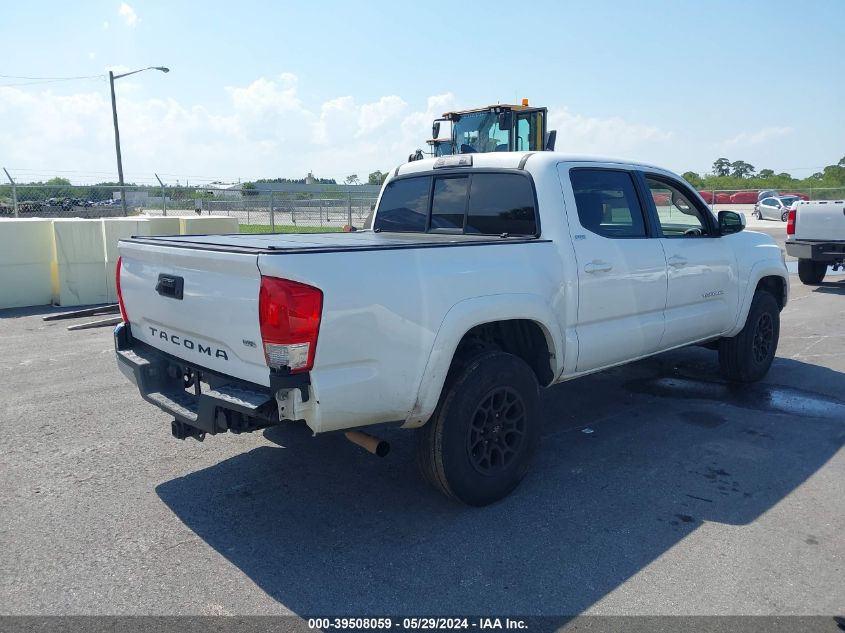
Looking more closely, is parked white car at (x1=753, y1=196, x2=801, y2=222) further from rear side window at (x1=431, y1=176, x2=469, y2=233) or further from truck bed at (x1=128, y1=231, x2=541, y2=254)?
truck bed at (x1=128, y1=231, x2=541, y2=254)

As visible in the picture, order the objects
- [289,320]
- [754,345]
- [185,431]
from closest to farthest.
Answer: [289,320], [185,431], [754,345]

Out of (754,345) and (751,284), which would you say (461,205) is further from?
(754,345)

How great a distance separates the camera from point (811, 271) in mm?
13141

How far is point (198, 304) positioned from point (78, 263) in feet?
27.0

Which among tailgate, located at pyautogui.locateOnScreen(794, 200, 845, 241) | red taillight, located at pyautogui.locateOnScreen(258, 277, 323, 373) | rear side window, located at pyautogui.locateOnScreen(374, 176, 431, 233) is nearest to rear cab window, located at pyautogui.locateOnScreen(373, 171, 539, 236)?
rear side window, located at pyautogui.locateOnScreen(374, 176, 431, 233)

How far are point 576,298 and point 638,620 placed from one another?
80.1 inches

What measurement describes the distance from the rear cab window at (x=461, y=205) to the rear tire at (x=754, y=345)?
292 cm

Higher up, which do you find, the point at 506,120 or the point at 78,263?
the point at 506,120

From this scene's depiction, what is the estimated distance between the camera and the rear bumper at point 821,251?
12.5 meters

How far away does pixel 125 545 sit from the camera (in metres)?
3.59

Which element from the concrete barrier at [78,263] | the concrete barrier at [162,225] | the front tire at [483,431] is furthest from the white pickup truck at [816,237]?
the concrete barrier at [78,263]

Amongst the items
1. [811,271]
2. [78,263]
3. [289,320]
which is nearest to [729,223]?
[289,320]

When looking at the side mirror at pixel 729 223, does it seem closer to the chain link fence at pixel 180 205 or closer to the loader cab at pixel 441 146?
the loader cab at pixel 441 146

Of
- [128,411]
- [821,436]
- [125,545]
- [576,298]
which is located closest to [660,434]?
[821,436]
